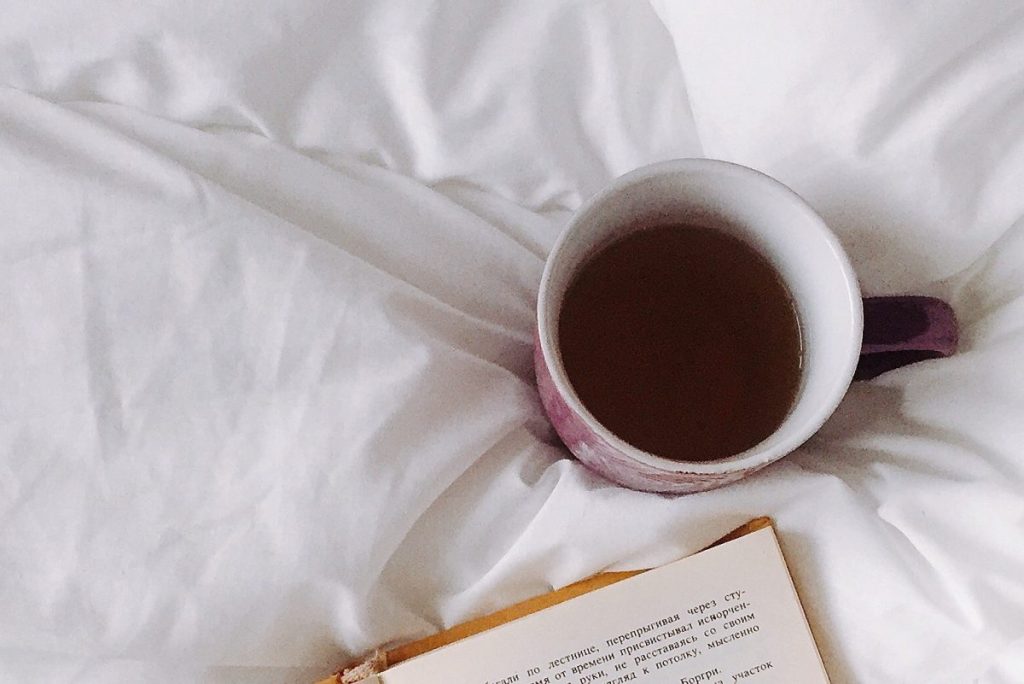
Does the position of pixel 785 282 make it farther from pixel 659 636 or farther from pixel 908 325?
pixel 659 636

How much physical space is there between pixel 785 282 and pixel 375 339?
0.20 metres

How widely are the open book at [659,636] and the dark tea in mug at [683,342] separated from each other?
2.3 inches

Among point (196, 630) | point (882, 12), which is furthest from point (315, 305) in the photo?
point (882, 12)

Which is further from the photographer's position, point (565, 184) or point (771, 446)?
point (565, 184)

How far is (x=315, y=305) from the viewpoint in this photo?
0.41 m

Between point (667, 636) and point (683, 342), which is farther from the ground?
point (683, 342)

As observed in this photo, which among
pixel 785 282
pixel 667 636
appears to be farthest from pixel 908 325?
pixel 667 636

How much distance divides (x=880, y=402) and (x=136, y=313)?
0.37 metres

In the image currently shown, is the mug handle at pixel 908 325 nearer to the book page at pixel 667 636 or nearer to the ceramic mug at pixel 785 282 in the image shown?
the ceramic mug at pixel 785 282

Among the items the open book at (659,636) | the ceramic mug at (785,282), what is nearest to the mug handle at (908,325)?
the ceramic mug at (785,282)

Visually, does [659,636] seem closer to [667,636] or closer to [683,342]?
[667,636]

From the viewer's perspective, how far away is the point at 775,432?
0.39 m

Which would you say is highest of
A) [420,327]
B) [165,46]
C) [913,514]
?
[165,46]

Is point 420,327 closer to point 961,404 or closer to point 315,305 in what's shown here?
point 315,305
